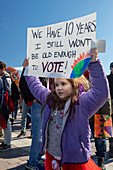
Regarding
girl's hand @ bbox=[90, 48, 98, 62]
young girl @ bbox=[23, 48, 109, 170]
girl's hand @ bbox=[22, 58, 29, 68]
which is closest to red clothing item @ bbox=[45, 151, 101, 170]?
young girl @ bbox=[23, 48, 109, 170]

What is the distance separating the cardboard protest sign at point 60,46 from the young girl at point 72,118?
0.43 ft

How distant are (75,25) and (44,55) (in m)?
0.46

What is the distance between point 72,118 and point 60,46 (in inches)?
28.7

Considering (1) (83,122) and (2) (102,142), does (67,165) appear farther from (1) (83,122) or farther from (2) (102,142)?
(2) (102,142)

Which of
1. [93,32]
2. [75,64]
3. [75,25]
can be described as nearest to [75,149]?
[75,64]

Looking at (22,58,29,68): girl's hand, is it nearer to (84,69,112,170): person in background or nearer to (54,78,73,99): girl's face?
(54,78,73,99): girl's face

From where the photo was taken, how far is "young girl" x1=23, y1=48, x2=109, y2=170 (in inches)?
57.7

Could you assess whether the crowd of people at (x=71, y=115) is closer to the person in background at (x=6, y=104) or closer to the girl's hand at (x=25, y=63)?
the girl's hand at (x=25, y=63)

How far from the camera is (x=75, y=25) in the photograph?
5.58 ft

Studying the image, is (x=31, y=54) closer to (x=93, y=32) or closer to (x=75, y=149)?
(x=93, y=32)

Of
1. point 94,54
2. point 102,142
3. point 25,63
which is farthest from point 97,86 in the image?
point 102,142

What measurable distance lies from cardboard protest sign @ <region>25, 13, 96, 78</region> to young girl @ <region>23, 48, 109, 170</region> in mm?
131

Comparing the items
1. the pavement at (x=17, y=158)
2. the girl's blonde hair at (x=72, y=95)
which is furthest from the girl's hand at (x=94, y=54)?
the pavement at (x=17, y=158)

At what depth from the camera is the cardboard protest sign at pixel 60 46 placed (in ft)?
5.26
